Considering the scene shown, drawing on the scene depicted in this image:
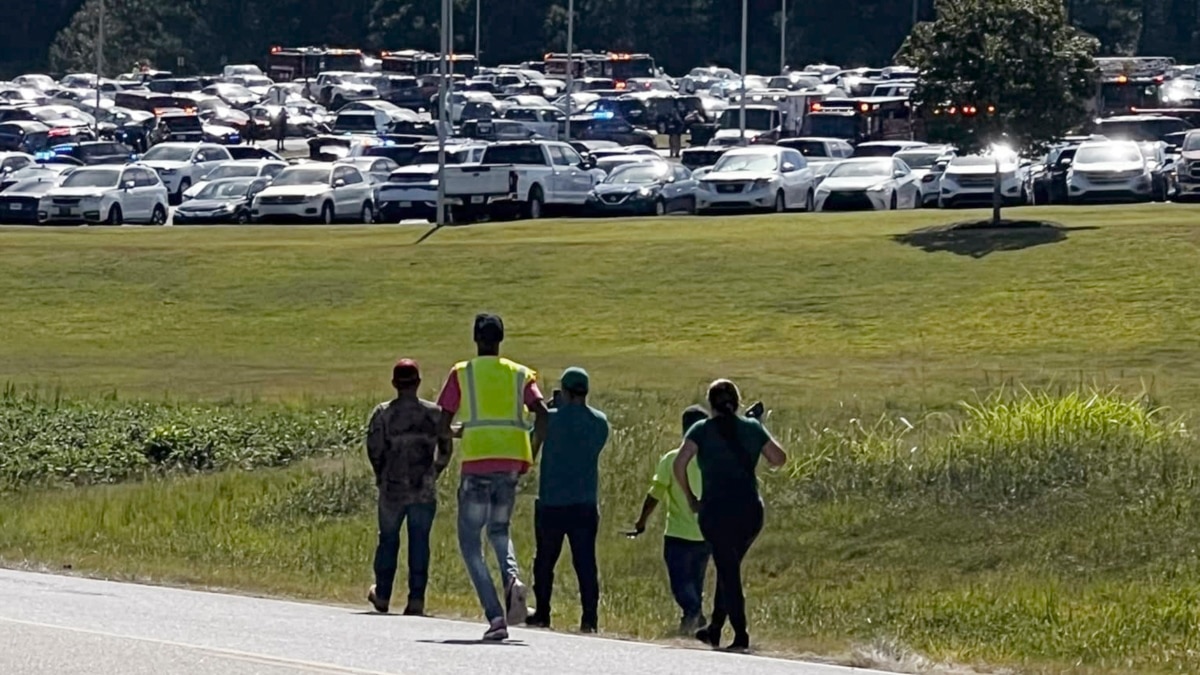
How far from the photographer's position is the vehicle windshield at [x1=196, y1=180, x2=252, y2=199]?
170ft

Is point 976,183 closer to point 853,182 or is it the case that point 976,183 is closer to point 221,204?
point 853,182

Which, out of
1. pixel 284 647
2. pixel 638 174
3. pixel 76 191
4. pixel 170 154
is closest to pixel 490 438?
pixel 284 647

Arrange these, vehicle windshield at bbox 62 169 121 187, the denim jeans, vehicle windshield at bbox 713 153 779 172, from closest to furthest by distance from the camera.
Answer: the denim jeans < vehicle windshield at bbox 713 153 779 172 < vehicle windshield at bbox 62 169 121 187

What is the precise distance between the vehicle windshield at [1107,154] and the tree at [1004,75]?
281 inches

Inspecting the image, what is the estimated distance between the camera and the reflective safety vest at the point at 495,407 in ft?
45.0

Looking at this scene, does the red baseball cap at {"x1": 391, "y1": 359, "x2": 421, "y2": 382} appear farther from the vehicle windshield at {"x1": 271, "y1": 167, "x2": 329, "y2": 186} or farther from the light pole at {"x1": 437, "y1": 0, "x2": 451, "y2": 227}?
the vehicle windshield at {"x1": 271, "y1": 167, "x2": 329, "y2": 186}

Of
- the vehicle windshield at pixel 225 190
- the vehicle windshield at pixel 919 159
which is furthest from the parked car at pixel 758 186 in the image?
the vehicle windshield at pixel 225 190

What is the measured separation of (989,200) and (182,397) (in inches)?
839

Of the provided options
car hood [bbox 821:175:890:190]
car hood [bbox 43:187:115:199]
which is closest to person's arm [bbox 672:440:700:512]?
car hood [bbox 821:175:890:190]

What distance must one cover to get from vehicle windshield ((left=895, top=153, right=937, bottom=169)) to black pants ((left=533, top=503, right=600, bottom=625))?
123ft

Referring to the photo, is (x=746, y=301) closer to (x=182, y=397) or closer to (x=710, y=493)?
(x=182, y=397)

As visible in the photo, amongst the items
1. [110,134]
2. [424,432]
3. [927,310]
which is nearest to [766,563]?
[424,432]

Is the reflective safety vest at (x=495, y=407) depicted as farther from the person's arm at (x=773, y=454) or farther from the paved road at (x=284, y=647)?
the person's arm at (x=773, y=454)

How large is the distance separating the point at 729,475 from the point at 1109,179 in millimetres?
34073
